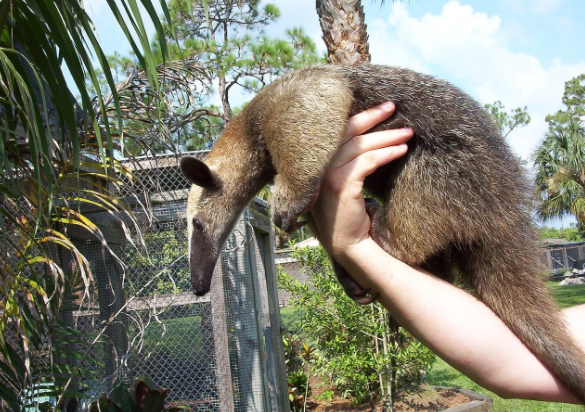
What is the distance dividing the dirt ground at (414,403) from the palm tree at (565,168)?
12.4 meters

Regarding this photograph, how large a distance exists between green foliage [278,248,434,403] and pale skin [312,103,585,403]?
4.25m

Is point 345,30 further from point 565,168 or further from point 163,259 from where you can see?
point 565,168

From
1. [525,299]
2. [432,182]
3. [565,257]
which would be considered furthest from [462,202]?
[565,257]

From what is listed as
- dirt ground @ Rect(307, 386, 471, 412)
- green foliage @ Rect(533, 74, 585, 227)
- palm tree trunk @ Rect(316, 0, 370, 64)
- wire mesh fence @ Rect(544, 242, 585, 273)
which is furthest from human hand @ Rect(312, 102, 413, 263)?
wire mesh fence @ Rect(544, 242, 585, 273)

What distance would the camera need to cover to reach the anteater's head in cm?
289

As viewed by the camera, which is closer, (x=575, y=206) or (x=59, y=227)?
(x=59, y=227)

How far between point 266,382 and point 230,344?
543 millimetres

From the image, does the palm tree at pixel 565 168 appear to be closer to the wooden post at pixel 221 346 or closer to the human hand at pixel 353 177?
the wooden post at pixel 221 346

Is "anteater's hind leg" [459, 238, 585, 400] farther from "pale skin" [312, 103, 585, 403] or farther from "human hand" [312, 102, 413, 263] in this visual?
"human hand" [312, 102, 413, 263]

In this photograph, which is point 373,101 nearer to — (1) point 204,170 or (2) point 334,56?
(1) point 204,170

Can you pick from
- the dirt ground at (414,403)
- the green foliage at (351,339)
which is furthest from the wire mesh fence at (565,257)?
the green foliage at (351,339)

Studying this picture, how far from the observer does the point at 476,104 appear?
2547 mm

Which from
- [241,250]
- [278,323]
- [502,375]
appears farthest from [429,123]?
[278,323]

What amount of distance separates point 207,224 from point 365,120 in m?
1.21
